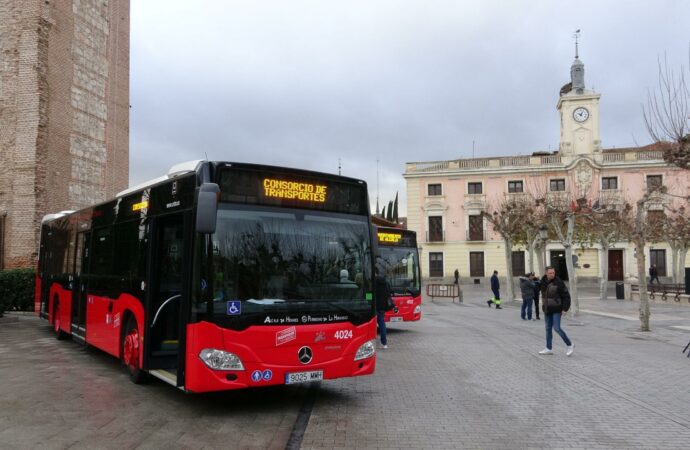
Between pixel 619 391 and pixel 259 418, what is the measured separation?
5067 mm

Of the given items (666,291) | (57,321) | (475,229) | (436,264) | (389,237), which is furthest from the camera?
(436,264)

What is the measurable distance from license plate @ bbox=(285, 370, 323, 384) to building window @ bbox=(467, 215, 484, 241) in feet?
158

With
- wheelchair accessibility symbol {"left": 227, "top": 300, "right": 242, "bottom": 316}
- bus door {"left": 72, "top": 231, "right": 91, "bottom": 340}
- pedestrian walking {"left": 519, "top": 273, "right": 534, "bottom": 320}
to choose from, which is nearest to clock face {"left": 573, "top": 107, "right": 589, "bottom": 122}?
pedestrian walking {"left": 519, "top": 273, "right": 534, "bottom": 320}

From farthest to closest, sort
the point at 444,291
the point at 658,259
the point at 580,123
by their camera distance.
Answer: the point at 580,123, the point at 658,259, the point at 444,291

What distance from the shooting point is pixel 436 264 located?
53781mm

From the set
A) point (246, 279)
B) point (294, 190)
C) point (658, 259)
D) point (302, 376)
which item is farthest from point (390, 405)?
point (658, 259)

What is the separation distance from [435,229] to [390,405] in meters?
47.7

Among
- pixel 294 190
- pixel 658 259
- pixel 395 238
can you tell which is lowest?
pixel 658 259

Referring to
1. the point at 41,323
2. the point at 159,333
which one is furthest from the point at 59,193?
the point at 159,333

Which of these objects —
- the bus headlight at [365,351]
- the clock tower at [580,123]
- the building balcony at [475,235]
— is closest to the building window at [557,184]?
the clock tower at [580,123]

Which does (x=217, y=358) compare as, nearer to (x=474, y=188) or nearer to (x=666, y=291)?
(x=666, y=291)

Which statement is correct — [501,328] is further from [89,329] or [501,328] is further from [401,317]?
[89,329]

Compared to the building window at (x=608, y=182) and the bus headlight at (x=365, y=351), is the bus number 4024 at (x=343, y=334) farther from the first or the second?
the building window at (x=608, y=182)

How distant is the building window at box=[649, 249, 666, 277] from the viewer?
50.7m
